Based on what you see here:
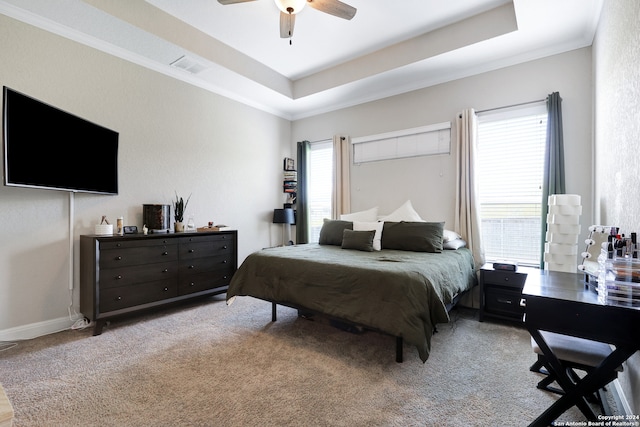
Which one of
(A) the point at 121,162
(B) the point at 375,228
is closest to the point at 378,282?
(B) the point at 375,228

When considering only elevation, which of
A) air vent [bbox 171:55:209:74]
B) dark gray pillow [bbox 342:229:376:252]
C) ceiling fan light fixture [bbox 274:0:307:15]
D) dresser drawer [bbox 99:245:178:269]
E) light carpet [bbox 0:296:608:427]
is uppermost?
air vent [bbox 171:55:209:74]

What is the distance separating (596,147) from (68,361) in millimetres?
5033

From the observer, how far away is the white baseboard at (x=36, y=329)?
8.66ft

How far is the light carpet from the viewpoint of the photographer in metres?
1.66

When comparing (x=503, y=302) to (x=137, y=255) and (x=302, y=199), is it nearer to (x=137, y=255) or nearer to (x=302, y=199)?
(x=302, y=199)

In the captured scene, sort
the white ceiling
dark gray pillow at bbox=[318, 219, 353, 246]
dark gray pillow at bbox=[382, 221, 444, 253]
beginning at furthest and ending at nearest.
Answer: dark gray pillow at bbox=[318, 219, 353, 246]
dark gray pillow at bbox=[382, 221, 444, 253]
the white ceiling

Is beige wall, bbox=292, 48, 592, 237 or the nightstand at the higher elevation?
beige wall, bbox=292, 48, 592, 237

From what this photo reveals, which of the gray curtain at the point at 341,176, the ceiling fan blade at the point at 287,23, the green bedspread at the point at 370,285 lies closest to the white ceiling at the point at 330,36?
the ceiling fan blade at the point at 287,23

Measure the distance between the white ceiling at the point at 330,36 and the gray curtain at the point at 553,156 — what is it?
642 millimetres

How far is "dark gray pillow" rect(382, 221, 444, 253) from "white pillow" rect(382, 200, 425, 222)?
1.02 ft

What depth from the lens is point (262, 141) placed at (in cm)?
505

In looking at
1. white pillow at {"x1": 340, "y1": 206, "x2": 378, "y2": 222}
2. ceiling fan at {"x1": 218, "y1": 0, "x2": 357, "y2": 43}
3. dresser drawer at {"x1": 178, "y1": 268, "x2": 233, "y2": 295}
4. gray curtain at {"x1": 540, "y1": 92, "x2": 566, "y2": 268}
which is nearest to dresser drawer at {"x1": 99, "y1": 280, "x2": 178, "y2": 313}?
dresser drawer at {"x1": 178, "y1": 268, "x2": 233, "y2": 295}

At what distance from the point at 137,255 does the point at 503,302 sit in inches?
153

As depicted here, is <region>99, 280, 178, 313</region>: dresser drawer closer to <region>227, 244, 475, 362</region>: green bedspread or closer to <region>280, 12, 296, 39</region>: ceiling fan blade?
<region>227, 244, 475, 362</region>: green bedspread
